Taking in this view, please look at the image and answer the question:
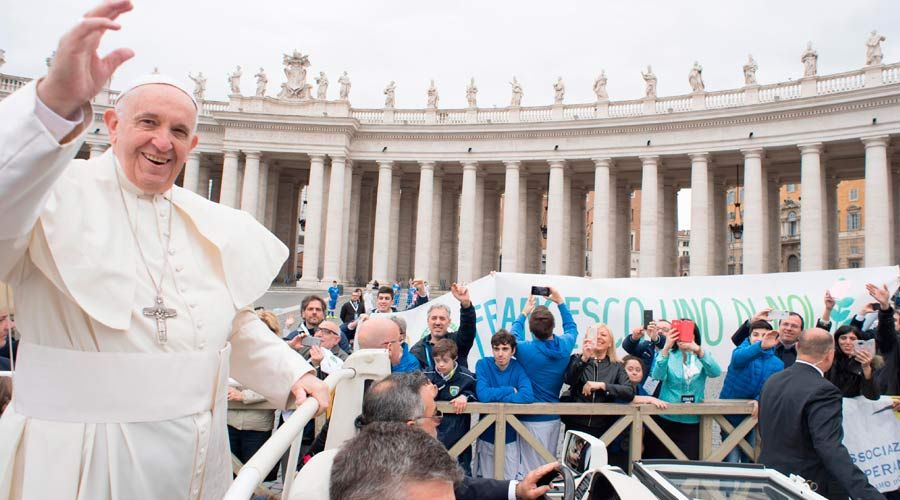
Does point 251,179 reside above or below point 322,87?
below

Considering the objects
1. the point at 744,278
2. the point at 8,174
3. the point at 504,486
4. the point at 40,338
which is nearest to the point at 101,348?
the point at 40,338

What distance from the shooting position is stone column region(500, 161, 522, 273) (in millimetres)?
36594

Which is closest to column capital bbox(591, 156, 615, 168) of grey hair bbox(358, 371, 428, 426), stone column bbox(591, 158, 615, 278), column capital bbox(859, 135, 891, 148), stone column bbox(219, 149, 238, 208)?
stone column bbox(591, 158, 615, 278)

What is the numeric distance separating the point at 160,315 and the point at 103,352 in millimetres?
224

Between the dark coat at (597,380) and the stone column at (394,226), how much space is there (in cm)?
3220

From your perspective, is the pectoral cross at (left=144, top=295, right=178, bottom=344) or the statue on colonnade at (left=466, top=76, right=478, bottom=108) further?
the statue on colonnade at (left=466, top=76, right=478, bottom=108)

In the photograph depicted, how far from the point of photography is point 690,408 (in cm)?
610

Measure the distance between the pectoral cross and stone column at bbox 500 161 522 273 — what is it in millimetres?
34515

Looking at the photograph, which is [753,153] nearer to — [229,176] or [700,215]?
[700,215]

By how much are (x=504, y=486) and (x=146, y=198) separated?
2.47m

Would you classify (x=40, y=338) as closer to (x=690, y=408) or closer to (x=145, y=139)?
(x=145, y=139)

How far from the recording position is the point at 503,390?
20.1 ft

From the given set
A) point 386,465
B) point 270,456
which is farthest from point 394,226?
point 270,456

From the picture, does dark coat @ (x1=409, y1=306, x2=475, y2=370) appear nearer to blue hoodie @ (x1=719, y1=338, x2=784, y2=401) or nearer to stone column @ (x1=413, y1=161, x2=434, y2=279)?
blue hoodie @ (x1=719, y1=338, x2=784, y2=401)
